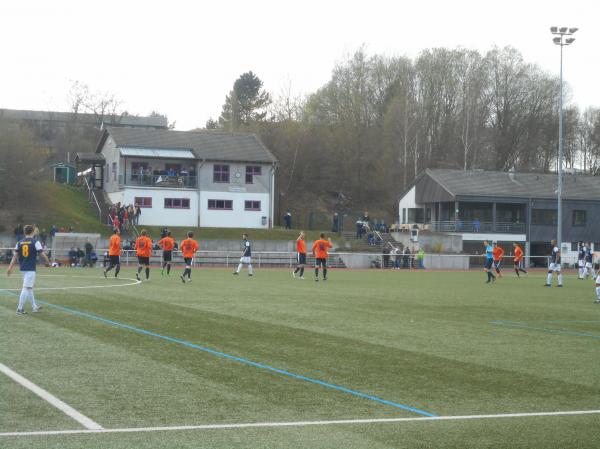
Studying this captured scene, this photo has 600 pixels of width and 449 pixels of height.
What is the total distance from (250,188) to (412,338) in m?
54.1

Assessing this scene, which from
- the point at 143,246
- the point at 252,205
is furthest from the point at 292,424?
the point at 252,205

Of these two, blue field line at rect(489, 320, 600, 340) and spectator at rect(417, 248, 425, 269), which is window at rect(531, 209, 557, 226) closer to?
spectator at rect(417, 248, 425, 269)

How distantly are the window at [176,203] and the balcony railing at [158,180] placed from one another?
104cm

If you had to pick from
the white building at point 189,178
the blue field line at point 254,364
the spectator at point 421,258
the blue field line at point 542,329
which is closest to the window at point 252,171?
the white building at point 189,178

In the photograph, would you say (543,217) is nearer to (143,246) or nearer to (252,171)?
(252,171)

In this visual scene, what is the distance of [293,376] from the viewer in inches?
433

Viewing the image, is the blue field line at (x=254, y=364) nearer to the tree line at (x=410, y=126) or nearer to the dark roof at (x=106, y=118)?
the tree line at (x=410, y=126)

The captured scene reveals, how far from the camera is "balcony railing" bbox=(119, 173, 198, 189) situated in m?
65.9

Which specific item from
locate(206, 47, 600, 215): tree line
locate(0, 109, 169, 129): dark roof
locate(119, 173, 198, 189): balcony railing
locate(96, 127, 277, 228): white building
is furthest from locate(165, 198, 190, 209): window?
locate(0, 109, 169, 129): dark roof

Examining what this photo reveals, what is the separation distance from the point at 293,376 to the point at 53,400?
126 inches

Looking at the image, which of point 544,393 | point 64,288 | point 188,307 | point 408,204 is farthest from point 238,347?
point 408,204

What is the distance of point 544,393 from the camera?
10375 mm

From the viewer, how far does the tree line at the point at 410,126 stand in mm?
85188

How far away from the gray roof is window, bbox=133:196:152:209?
23.7 meters
